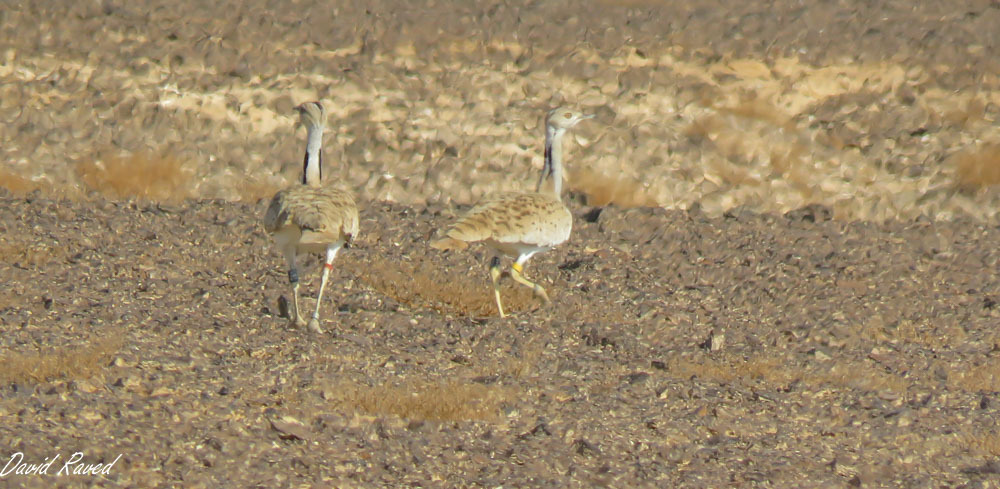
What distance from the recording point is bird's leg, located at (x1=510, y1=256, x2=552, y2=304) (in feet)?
42.9

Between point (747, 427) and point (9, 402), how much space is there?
16.5ft

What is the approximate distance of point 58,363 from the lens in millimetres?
9555

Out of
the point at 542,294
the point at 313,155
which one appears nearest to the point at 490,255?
the point at 542,294

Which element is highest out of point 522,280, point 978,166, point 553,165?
point 553,165

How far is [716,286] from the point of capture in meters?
14.9

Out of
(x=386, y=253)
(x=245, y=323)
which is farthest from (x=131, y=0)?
(x=245, y=323)

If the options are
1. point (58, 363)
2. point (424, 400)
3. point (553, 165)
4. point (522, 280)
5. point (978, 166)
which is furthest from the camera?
point (978, 166)

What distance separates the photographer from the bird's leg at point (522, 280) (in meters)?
13.1

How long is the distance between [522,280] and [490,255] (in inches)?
80.2

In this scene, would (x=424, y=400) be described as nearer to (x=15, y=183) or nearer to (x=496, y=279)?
(x=496, y=279)

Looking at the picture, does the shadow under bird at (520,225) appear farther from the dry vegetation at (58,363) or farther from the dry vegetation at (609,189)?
the dry vegetation at (609,189)

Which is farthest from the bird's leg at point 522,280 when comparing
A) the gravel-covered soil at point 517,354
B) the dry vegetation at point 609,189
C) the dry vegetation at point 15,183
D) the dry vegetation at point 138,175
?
the dry vegetation at point 15,183

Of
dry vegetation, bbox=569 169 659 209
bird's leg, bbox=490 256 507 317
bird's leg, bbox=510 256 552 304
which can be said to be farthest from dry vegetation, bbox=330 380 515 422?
dry vegetation, bbox=569 169 659 209

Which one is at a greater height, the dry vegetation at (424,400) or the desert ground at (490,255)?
the dry vegetation at (424,400)
